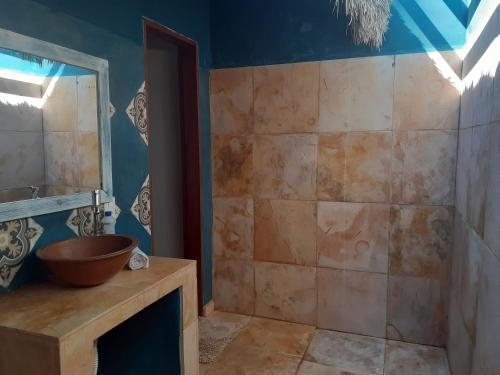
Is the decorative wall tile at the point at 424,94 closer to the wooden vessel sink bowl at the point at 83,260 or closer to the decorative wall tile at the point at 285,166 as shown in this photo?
the decorative wall tile at the point at 285,166

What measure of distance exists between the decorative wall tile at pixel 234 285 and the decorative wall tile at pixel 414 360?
969mm

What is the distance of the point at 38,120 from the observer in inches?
58.9

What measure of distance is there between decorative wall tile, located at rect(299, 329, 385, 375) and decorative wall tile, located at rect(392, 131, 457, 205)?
0.91m

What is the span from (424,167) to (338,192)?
52 cm

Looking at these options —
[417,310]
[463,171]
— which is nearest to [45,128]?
[463,171]

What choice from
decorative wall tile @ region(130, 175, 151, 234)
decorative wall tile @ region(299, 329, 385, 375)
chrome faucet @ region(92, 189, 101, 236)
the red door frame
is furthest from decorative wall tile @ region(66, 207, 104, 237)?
decorative wall tile @ region(299, 329, 385, 375)

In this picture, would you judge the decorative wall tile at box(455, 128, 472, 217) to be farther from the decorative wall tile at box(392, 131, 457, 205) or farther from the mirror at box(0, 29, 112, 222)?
the mirror at box(0, 29, 112, 222)

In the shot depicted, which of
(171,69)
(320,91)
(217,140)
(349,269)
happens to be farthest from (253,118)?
(349,269)

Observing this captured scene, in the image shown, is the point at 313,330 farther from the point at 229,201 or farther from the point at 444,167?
the point at 444,167

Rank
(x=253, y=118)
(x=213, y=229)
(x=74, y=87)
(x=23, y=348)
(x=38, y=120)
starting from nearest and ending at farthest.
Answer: (x=23, y=348) → (x=38, y=120) → (x=74, y=87) → (x=253, y=118) → (x=213, y=229)

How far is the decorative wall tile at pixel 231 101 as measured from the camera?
263 cm

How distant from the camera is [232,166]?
271cm

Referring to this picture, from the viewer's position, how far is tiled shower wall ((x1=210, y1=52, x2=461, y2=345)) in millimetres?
2277

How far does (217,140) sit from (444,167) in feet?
4.76
